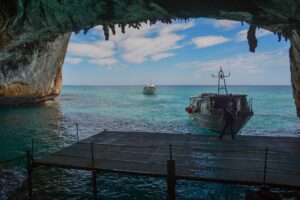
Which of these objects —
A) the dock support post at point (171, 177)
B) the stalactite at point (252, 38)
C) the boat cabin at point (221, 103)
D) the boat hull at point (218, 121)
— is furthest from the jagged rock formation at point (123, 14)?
the boat cabin at point (221, 103)

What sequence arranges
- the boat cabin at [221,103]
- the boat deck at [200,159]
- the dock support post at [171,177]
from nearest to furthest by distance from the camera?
the dock support post at [171,177] → the boat deck at [200,159] → the boat cabin at [221,103]

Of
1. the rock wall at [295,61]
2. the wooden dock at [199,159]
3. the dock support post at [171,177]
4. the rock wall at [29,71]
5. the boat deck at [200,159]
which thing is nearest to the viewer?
the dock support post at [171,177]

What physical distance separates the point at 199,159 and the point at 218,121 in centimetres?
1439

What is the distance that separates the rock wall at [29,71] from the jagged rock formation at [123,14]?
2501cm

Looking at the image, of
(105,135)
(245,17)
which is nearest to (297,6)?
(245,17)

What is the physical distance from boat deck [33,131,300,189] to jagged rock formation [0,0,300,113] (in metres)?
5.49

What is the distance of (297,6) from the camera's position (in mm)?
9938

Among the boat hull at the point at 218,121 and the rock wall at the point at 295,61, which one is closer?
the rock wall at the point at 295,61

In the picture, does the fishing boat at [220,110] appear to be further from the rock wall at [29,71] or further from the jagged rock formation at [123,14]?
the rock wall at [29,71]

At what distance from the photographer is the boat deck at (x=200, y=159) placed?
418 inches

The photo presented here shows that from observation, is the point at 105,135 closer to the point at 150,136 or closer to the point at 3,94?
the point at 150,136

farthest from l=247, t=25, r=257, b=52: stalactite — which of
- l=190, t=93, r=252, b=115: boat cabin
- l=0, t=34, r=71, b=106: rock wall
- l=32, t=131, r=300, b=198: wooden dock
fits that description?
l=0, t=34, r=71, b=106: rock wall

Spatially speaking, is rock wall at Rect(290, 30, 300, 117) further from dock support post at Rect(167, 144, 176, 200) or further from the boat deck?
dock support post at Rect(167, 144, 176, 200)

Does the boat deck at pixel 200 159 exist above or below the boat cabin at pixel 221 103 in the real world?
below
